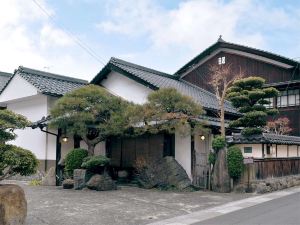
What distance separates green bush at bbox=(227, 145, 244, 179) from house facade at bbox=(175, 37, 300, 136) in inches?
539

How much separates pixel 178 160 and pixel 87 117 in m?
5.10

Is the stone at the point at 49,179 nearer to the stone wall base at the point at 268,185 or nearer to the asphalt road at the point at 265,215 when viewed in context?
the stone wall base at the point at 268,185

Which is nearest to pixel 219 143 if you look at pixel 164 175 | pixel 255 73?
pixel 164 175

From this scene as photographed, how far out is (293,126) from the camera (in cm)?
2811

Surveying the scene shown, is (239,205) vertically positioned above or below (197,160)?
below

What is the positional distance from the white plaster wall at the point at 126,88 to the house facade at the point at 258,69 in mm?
7980

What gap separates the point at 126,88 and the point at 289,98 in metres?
14.1

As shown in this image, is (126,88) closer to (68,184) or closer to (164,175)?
(164,175)

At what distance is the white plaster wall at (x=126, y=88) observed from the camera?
826 inches

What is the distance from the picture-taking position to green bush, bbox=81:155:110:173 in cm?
1641

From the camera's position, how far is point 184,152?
717 inches

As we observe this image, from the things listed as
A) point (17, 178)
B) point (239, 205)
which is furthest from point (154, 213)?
point (17, 178)

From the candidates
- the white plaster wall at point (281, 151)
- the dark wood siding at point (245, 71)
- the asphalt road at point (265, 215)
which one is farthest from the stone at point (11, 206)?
the dark wood siding at point (245, 71)

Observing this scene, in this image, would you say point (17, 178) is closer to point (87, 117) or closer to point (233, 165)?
point (87, 117)
